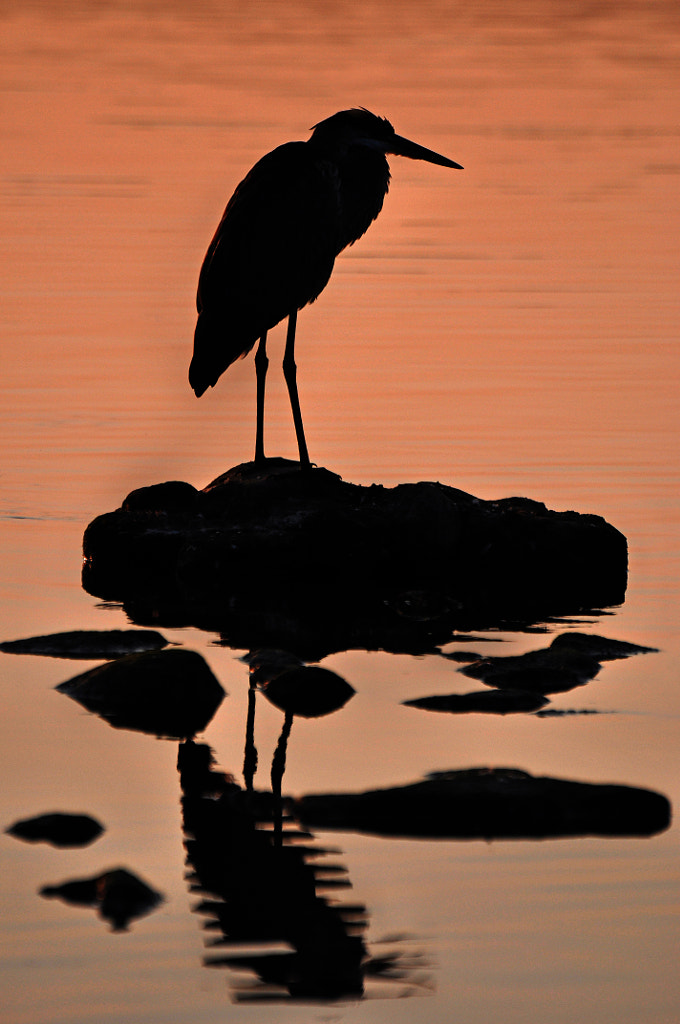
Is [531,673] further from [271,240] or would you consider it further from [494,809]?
[271,240]

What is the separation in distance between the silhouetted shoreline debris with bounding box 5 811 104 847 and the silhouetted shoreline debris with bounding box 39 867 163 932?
17.8 inches

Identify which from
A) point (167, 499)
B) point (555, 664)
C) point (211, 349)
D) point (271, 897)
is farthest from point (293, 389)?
point (271, 897)

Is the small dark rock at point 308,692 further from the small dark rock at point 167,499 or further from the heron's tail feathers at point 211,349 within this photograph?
the heron's tail feathers at point 211,349

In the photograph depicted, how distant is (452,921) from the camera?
20.5ft

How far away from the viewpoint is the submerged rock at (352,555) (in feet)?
35.8

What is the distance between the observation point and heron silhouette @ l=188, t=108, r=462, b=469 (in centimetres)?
1137

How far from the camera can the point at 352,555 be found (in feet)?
36.3

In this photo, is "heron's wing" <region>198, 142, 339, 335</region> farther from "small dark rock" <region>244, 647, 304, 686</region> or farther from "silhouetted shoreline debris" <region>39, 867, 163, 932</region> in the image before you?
"silhouetted shoreline debris" <region>39, 867, 163, 932</region>

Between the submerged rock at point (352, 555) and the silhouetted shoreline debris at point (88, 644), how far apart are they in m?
1.16

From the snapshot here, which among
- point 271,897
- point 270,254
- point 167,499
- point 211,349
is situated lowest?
point 271,897

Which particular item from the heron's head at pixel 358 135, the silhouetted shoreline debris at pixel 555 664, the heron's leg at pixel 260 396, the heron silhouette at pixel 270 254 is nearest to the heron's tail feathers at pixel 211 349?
the heron silhouette at pixel 270 254

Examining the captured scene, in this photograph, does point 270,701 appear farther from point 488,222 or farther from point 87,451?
point 488,222

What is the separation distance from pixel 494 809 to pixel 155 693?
1988 mm

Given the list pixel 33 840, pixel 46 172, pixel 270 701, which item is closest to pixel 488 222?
pixel 46 172
